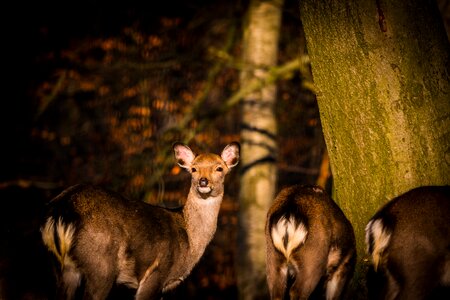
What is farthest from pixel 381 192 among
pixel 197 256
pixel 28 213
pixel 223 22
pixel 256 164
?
pixel 28 213

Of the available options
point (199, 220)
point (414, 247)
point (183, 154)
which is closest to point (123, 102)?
point (183, 154)

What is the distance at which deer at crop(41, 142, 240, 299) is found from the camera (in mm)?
4902

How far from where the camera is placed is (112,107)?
1603 centimetres

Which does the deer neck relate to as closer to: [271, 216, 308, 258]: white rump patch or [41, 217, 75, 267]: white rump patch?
[41, 217, 75, 267]: white rump patch

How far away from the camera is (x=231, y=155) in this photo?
695 centimetres

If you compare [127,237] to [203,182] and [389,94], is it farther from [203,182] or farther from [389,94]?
[389,94]

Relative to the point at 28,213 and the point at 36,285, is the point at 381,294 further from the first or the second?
the point at 28,213

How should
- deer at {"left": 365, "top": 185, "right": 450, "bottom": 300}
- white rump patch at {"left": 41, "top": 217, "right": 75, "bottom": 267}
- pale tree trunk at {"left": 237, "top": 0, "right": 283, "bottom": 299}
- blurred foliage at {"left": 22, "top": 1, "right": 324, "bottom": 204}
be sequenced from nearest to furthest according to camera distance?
deer at {"left": 365, "top": 185, "right": 450, "bottom": 300}
white rump patch at {"left": 41, "top": 217, "right": 75, "bottom": 267}
pale tree trunk at {"left": 237, "top": 0, "right": 283, "bottom": 299}
blurred foliage at {"left": 22, "top": 1, "right": 324, "bottom": 204}

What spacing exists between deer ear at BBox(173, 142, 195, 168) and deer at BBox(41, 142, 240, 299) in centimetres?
22

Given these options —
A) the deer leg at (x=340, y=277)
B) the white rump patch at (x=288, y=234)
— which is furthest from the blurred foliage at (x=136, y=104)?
the white rump patch at (x=288, y=234)

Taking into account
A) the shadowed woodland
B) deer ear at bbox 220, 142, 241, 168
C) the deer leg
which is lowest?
the deer leg

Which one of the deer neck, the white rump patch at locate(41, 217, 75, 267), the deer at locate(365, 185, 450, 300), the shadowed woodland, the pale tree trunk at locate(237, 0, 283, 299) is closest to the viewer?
the deer at locate(365, 185, 450, 300)

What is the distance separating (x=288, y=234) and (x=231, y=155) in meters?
2.48

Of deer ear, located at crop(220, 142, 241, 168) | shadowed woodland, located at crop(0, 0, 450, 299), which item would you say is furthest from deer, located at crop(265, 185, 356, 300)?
shadowed woodland, located at crop(0, 0, 450, 299)
